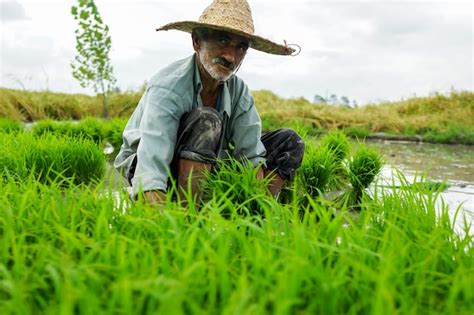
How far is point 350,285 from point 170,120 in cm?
152

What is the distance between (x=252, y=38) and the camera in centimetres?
275

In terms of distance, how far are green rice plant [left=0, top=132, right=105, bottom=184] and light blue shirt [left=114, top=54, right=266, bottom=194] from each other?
696 mm

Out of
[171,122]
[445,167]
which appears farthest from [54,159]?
[445,167]

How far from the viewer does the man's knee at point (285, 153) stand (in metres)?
3.04

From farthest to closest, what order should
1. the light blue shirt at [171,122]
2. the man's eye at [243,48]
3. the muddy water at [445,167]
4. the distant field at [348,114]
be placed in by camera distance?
1. the distant field at [348,114]
2. the muddy water at [445,167]
3. the man's eye at [243,48]
4. the light blue shirt at [171,122]

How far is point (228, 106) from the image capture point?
2.89 m

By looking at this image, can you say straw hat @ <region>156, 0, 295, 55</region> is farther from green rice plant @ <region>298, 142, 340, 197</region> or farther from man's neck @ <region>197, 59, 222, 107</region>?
green rice plant @ <region>298, 142, 340, 197</region>

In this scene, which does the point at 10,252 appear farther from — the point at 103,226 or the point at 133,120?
the point at 133,120

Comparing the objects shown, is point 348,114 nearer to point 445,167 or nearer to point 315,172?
point 445,167

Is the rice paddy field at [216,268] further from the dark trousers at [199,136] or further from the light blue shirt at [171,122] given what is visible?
the dark trousers at [199,136]

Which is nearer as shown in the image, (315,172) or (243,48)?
(243,48)

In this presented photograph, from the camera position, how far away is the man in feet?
8.21

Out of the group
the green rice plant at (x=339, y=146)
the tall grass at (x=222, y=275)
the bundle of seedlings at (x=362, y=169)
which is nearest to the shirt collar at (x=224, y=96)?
the bundle of seedlings at (x=362, y=169)

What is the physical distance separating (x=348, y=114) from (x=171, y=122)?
8345mm
